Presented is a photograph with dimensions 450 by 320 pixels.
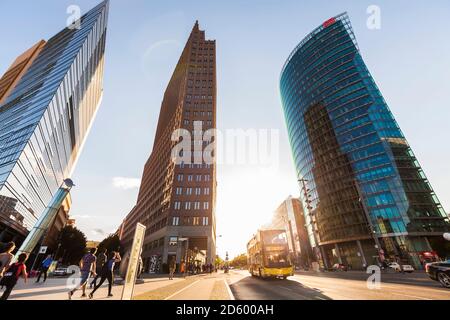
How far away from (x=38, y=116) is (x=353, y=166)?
72.0 m

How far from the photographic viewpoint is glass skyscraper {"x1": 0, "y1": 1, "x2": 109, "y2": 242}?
1409 inches

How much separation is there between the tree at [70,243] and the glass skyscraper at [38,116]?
8815 millimetres

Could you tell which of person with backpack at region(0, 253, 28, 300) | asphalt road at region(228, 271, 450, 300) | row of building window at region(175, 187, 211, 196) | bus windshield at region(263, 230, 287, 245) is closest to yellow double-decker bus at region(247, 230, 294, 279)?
bus windshield at region(263, 230, 287, 245)

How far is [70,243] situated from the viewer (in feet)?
187

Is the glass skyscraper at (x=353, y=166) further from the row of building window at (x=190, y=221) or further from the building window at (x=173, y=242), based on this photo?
the building window at (x=173, y=242)

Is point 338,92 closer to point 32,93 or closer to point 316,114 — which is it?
point 316,114

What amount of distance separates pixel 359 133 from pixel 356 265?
3409 centimetres

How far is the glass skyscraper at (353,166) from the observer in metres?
48.3

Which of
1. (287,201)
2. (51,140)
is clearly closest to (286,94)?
(287,201)

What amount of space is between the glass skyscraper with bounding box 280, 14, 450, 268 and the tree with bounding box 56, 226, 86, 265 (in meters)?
65.4

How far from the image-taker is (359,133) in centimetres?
5856

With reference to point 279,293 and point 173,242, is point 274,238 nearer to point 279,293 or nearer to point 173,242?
point 279,293

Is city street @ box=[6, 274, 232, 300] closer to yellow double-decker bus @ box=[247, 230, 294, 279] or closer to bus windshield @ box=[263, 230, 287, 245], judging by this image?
yellow double-decker bus @ box=[247, 230, 294, 279]

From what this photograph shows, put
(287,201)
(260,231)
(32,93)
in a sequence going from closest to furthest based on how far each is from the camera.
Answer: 1. (260,231)
2. (32,93)
3. (287,201)
